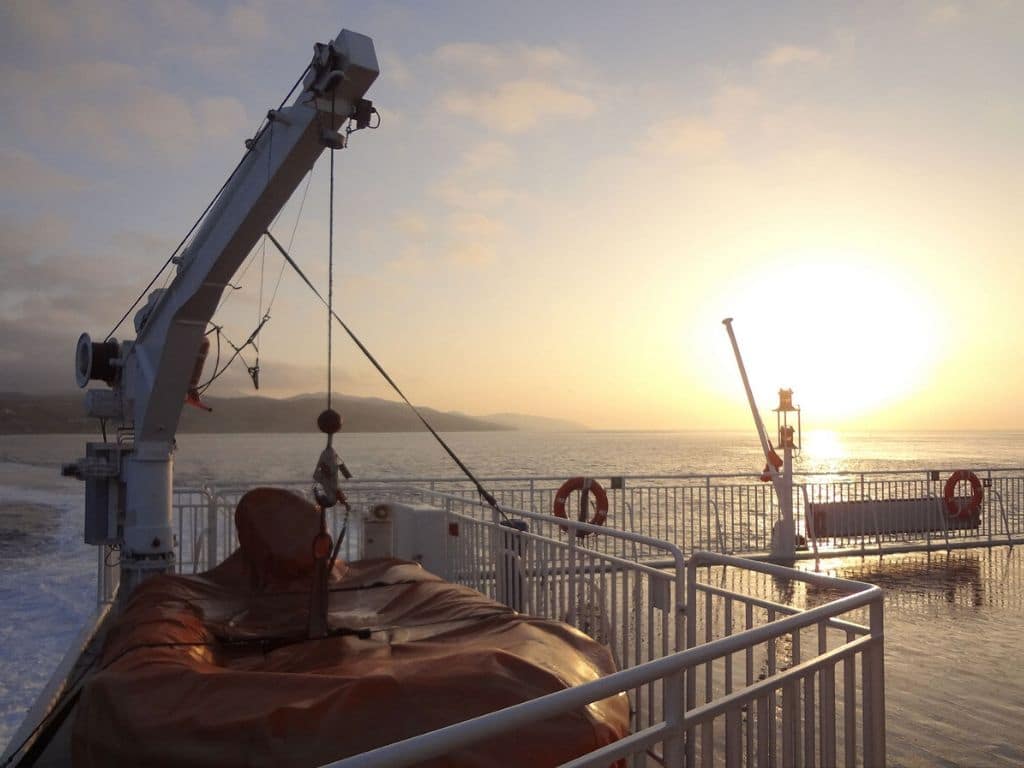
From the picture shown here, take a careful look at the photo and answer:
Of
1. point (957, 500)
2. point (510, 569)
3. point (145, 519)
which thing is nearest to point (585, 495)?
point (510, 569)

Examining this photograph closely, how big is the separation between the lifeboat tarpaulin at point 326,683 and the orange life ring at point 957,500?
10.7m

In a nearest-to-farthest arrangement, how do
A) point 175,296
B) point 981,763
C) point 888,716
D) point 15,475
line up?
1. point 981,763
2. point 888,716
3. point 175,296
4. point 15,475

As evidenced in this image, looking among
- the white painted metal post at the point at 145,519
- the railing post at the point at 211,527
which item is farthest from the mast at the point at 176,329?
the railing post at the point at 211,527

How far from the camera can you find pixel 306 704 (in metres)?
3.06

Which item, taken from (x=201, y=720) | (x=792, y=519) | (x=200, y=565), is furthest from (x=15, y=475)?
(x=201, y=720)

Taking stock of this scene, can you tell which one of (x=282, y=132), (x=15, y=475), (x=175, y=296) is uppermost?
(x=282, y=132)

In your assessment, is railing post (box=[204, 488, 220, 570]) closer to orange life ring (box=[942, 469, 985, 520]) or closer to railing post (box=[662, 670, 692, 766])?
railing post (box=[662, 670, 692, 766])

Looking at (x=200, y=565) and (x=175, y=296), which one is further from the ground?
(x=175, y=296)

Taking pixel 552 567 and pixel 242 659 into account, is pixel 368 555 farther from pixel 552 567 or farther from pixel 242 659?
pixel 242 659

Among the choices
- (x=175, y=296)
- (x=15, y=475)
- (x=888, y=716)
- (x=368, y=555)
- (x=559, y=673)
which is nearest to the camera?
(x=559, y=673)

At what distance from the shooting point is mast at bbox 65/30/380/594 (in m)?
5.33

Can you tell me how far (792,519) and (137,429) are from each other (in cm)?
868

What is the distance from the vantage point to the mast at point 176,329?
533cm

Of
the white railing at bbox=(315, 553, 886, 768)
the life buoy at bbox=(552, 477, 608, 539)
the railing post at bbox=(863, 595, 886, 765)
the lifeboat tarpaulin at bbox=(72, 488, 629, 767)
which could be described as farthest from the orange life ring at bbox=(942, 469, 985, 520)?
the railing post at bbox=(863, 595, 886, 765)
